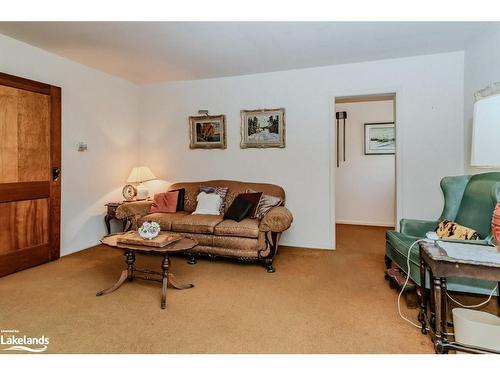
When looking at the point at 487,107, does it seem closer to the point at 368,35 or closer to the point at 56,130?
the point at 368,35

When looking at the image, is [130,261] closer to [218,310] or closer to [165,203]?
[218,310]

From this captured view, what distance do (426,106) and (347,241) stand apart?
206cm

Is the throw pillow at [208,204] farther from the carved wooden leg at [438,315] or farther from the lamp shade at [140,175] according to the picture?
the carved wooden leg at [438,315]

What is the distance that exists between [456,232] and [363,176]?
3349 mm

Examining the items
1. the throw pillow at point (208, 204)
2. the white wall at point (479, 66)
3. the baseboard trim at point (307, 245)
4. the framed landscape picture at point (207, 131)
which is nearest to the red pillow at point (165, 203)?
the throw pillow at point (208, 204)

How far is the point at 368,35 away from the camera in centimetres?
295

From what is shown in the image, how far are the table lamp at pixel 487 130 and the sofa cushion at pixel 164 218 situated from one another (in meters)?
2.90

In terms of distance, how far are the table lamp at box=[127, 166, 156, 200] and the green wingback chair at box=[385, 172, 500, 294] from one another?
3328mm

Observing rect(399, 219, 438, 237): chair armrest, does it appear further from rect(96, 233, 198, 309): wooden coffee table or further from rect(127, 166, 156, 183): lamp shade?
rect(127, 166, 156, 183): lamp shade

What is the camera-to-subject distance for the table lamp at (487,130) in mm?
1404

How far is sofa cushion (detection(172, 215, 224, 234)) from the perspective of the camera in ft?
10.8

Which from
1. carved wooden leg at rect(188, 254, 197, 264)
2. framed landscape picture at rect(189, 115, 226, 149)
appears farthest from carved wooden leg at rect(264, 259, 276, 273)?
framed landscape picture at rect(189, 115, 226, 149)
